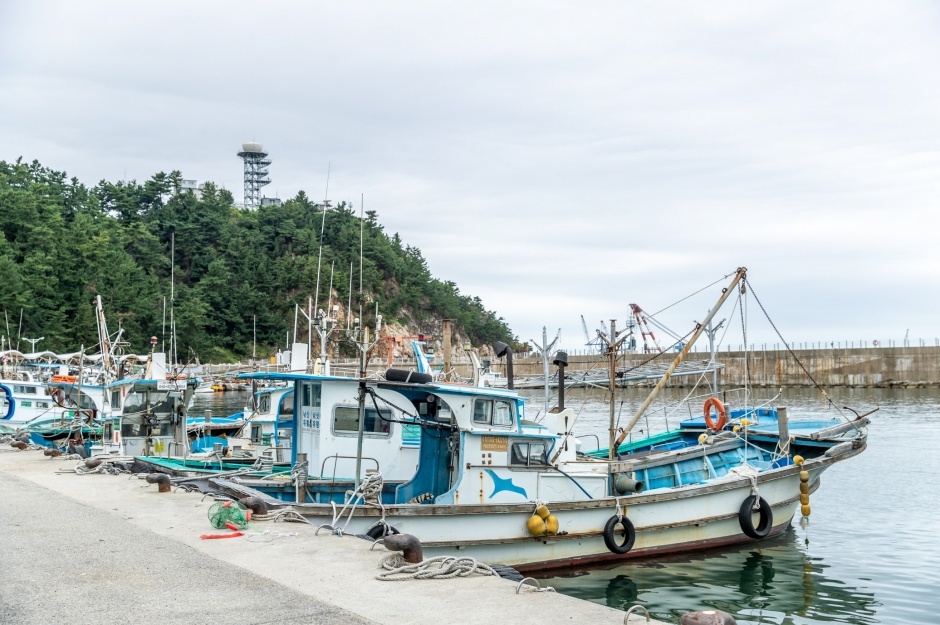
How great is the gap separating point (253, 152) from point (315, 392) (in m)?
143

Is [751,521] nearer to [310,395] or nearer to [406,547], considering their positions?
[310,395]

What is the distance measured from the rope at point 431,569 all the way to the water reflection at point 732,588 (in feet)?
19.4

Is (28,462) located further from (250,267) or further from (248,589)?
(250,267)

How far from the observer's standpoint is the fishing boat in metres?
14.6

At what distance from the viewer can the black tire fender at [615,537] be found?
16.3 m

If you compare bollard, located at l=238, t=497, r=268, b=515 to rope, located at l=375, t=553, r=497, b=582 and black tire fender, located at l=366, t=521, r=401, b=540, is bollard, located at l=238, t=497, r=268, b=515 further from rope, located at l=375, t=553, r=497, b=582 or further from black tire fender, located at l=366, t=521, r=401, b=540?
rope, located at l=375, t=553, r=497, b=582

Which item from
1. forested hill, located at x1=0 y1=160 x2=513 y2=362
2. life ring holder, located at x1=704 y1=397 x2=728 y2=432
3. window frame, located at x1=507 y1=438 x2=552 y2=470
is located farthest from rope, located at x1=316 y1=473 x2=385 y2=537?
forested hill, located at x1=0 y1=160 x2=513 y2=362

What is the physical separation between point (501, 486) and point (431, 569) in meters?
6.48

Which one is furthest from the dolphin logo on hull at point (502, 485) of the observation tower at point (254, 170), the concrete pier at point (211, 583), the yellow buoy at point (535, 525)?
the observation tower at point (254, 170)

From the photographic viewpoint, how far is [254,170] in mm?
153625

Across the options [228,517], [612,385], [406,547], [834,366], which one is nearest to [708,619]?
[406,547]

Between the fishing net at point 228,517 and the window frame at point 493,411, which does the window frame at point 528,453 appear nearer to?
the window frame at point 493,411

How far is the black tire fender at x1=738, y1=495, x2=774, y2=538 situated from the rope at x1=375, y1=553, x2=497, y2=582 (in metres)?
10.5

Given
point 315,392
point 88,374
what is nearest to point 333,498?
point 315,392
